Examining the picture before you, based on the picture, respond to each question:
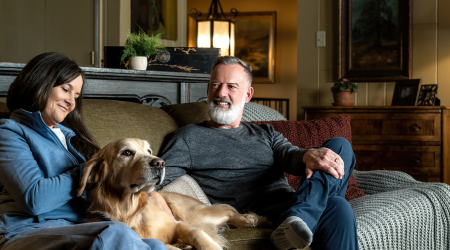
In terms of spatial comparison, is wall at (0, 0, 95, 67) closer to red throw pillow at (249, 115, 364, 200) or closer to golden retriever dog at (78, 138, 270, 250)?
red throw pillow at (249, 115, 364, 200)

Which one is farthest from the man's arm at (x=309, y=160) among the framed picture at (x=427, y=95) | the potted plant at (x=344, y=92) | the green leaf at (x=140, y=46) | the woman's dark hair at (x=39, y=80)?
the framed picture at (x=427, y=95)

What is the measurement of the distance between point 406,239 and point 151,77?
161cm

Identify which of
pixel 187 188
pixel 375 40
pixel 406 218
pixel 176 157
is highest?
pixel 375 40

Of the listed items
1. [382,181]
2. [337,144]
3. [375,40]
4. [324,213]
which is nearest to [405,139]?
[375,40]

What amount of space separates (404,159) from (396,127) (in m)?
0.28

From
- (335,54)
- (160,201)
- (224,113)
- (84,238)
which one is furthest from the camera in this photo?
(335,54)

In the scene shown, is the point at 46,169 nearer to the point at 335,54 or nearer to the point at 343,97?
the point at 343,97

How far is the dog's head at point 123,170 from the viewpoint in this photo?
127 cm

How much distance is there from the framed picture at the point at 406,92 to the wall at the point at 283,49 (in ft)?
9.36

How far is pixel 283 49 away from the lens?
6.87 meters

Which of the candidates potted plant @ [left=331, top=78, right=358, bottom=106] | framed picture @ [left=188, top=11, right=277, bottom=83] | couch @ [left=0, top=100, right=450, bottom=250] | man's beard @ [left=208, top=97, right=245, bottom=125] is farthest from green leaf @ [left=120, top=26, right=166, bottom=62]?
framed picture @ [left=188, top=11, right=277, bottom=83]

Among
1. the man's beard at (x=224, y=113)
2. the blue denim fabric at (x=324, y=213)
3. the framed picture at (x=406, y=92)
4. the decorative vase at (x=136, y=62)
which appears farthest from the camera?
the framed picture at (x=406, y=92)

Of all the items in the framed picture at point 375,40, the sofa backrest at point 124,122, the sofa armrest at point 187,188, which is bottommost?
the sofa armrest at point 187,188

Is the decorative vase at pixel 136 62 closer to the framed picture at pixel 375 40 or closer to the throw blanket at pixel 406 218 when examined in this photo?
the throw blanket at pixel 406 218
